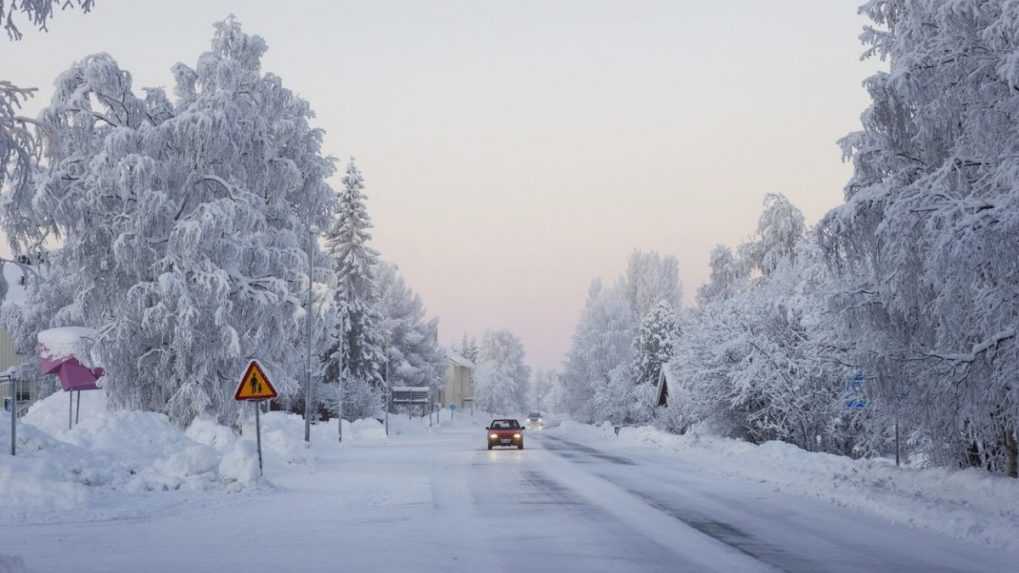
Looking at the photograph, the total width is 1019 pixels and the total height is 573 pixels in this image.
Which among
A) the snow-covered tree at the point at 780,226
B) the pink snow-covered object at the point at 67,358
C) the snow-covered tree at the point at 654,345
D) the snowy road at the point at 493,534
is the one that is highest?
the snow-covered tree at the point at 780,226

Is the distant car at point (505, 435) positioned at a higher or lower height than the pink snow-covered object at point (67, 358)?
lower

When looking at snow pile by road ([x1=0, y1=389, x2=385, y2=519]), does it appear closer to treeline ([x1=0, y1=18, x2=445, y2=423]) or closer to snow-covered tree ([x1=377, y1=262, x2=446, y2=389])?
treeline ([x1=0, y1=18, x2=445, y2=423])

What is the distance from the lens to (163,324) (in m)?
30.3

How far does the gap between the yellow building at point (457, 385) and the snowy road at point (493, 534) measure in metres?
121

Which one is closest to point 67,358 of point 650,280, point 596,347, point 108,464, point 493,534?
point 108,464

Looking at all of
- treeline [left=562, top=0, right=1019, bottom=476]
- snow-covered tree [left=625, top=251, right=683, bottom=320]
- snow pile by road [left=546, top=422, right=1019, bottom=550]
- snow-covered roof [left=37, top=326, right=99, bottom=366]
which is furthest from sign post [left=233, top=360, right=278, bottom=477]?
snow-covered tree [left=625, top=251, right=683, bottom=320]

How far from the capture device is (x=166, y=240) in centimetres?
3173

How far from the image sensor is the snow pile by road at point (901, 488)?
13.7m

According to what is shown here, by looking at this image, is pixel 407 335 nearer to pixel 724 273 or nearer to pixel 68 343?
pixel 724 273

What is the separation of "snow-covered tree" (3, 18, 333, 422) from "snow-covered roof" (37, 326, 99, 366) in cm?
55

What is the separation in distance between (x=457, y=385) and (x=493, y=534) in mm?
144455

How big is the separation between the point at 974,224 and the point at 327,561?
354 inches

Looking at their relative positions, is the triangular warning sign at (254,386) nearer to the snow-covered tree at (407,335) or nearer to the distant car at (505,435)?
the distant car at (505,435)

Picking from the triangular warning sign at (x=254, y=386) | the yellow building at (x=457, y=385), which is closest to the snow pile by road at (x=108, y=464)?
the triangular warning sign at (x=254, y=386)
